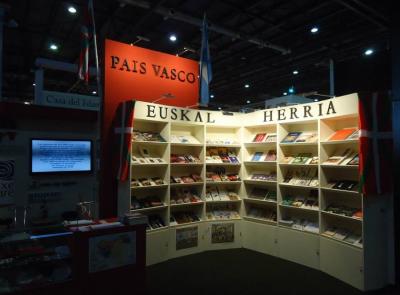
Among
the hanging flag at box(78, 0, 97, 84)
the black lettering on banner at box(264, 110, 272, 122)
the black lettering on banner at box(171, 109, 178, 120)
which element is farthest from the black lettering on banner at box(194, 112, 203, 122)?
the hanging flag at box(78, 0, 97, 84)

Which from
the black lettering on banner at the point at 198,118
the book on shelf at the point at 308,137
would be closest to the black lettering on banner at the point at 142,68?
the black lettering on banner at the point at 198,118

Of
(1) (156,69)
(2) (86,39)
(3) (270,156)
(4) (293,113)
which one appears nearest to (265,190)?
(3) (270,156)

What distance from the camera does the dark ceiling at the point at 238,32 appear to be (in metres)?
6.37

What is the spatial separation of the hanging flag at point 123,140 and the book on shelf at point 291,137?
2676 millimetres

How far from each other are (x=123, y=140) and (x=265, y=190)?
2939 millimetres

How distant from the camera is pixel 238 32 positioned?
24.5ft

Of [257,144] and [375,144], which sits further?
[257,144]

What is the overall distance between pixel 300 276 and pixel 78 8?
6719 millimetres

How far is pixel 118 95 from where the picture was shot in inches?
215

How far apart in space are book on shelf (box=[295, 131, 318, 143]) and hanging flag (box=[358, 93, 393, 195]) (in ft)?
3.53

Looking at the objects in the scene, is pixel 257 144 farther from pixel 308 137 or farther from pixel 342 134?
pixel 342 134

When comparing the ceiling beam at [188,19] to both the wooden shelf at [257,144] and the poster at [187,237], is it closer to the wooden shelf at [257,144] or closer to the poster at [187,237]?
the wooden shelf at [257,144]

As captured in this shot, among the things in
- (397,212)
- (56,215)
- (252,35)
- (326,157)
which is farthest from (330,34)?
(56,215)

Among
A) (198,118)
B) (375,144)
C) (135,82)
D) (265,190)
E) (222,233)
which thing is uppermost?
(135,82)
